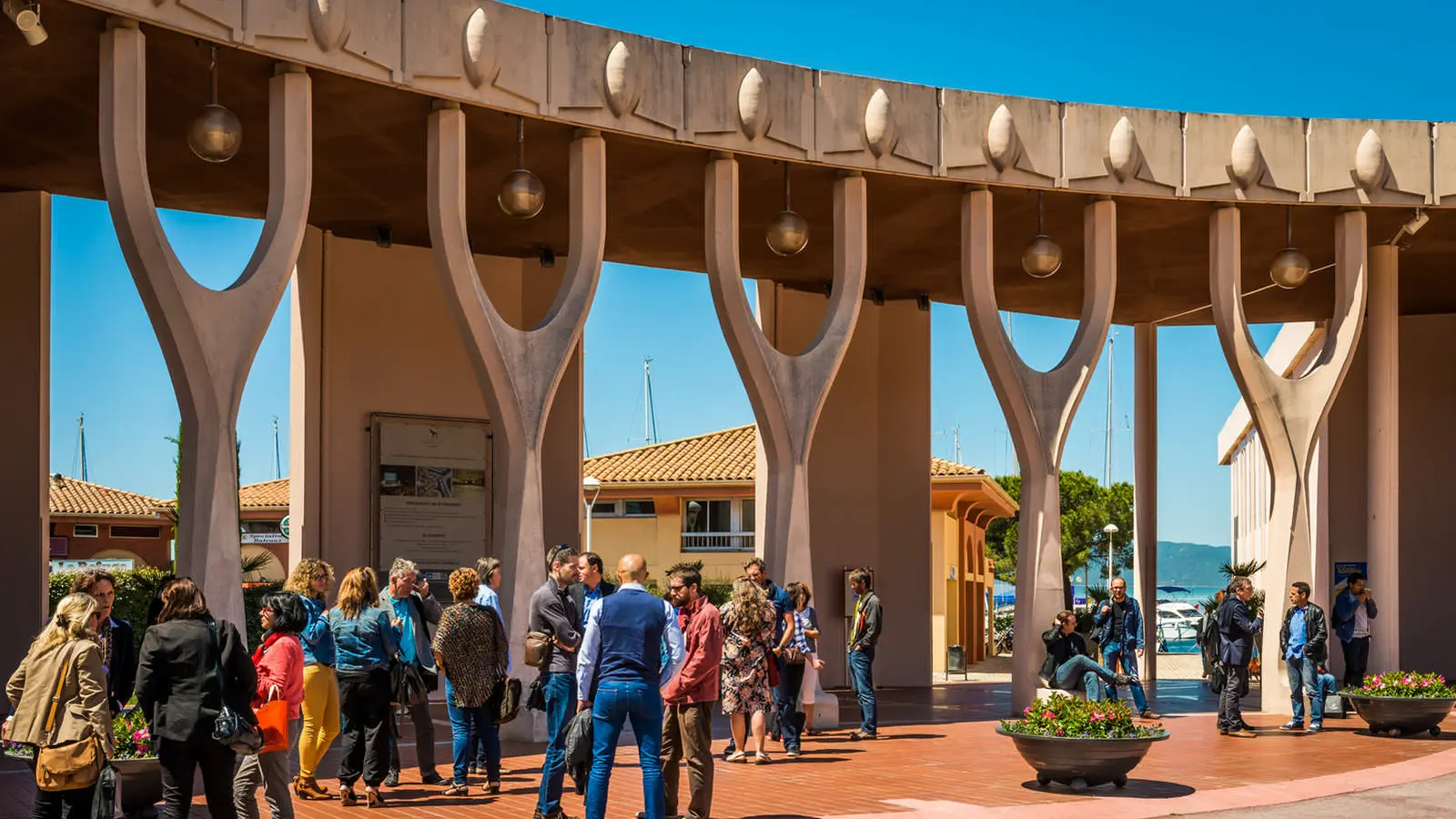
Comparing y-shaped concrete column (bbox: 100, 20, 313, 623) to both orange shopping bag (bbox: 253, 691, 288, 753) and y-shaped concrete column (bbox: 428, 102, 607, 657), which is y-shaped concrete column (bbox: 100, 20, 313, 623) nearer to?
y-shaped concrete column (bbox: 428, 102, 607, 657)

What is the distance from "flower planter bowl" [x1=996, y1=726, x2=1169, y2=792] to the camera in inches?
435

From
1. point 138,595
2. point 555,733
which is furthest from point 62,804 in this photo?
point 138,595

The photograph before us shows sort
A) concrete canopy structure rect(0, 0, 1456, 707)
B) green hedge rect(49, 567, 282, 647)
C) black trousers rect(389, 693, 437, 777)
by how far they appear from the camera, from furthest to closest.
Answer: green hedge rect(49, 567, 282, 647) → concrete canopy structure rect(0, 0, 1456, 707) → black trousers rect(389, 693, 437, 777)

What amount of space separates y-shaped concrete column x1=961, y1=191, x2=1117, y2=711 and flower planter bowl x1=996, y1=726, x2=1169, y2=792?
18.8 ft

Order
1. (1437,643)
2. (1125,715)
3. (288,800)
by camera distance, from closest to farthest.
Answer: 1. (288,800)
2. (1125,715)
3. (1437,643)

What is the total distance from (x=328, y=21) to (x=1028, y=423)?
8.40 meters

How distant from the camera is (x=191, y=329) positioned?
12.3 metres

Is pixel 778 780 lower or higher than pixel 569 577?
lower

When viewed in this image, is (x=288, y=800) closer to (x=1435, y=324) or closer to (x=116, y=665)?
(x=116, y=665)

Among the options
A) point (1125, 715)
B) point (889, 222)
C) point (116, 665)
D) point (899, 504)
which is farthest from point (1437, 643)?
point (116, 665)

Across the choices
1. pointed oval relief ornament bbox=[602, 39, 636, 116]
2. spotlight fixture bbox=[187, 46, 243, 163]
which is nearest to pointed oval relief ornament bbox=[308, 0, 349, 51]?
spotlight fixture bbox=[187, 46, 243, 163]

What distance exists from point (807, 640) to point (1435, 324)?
49.7ft

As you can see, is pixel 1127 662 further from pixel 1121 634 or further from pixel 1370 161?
pixel 1370 161

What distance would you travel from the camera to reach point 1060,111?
674 inches
